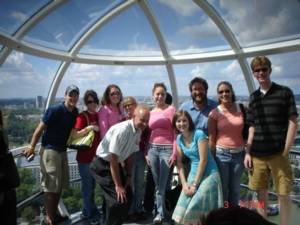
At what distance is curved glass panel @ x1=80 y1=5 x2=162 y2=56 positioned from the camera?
6.68 m

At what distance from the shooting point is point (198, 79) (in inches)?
159

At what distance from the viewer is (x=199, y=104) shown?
4.09 metres

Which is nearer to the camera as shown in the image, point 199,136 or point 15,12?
point 199,136

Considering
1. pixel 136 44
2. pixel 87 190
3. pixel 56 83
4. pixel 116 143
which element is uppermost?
pixel 136 44

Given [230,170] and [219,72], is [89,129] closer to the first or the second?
[230,170]

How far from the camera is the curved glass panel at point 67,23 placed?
230 inches

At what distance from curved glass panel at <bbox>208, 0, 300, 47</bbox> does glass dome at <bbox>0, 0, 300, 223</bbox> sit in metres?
0.02

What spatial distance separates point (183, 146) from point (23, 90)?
4.42 metres

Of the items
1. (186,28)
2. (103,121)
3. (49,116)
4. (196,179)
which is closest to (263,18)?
(186,28)

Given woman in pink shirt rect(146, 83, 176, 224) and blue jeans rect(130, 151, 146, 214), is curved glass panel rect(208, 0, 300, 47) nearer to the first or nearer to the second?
woman in pink shirt rect(146, 83, 176, 224)

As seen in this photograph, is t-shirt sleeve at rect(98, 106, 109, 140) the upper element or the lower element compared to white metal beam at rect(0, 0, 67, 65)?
lower

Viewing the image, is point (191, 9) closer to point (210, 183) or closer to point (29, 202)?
point (210, 183)

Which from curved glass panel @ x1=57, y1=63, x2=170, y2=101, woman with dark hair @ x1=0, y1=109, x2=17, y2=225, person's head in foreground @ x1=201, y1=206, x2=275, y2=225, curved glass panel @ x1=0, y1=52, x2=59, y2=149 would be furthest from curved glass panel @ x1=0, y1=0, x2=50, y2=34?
person's head in foreground @ x1=201, y1=206, x2=275, y2=225

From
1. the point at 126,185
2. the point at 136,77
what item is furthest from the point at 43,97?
the point at 126,185
